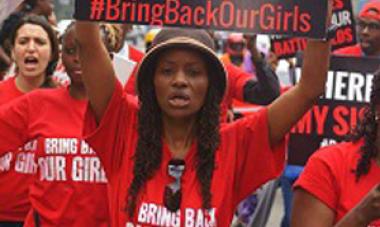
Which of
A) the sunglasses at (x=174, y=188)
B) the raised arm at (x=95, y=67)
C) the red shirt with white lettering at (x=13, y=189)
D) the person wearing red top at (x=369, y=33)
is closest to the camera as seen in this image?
the sunglasses at (x=174, y=188)

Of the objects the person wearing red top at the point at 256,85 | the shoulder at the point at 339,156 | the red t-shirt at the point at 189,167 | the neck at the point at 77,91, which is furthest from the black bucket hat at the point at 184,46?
the person wearing red top at the point at 256,85

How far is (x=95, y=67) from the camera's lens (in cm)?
358

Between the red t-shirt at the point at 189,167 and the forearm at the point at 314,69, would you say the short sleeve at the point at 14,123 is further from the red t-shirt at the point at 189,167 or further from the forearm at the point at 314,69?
the forearm at the point at 314,69

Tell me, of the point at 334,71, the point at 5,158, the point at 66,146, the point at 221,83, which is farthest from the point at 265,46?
the point at 221,83

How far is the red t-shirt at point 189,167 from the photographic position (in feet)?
11.4

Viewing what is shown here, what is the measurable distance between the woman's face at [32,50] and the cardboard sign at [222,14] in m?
2.36

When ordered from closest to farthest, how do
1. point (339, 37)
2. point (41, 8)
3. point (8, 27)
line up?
point (339, 37)
point (8, 27)
point (41, 8)

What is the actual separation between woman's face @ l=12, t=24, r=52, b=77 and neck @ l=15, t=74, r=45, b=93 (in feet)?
0.07

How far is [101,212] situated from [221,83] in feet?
3.41

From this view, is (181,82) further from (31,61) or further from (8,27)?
(8,27)

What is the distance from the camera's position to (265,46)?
9.95 m

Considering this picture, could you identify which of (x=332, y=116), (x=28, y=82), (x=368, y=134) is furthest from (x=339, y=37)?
(x=368, y=134)

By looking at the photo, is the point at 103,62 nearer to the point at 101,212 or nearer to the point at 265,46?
the point at 101,212

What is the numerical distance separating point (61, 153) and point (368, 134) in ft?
4.79
